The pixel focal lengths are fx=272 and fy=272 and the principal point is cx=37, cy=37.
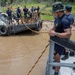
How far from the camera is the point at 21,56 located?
11.6 metres

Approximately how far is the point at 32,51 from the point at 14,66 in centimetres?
287

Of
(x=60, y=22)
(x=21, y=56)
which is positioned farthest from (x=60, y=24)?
(x=21, y=56)

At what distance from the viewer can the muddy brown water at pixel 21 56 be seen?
367 inches

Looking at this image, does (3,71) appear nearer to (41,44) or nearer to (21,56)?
(21,56)

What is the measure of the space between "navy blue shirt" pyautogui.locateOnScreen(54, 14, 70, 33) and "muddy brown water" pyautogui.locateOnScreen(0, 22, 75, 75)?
3624 millimetres

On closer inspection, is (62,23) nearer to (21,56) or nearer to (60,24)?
(60,24)

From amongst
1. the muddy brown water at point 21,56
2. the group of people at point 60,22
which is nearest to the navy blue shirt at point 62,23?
the group of people at point 60,22

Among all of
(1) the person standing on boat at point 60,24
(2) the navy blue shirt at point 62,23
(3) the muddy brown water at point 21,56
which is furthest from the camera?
(3) the muddy brown water at point 21,56

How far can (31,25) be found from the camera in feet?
59.0

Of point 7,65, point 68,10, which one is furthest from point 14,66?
point 68,10

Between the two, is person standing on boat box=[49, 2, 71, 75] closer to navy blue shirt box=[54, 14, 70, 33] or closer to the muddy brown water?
navy blue shirt box=[54, 14, 70, 33]

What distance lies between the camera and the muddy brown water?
933 centimetres

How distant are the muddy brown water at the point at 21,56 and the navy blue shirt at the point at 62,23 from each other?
3.62 metres

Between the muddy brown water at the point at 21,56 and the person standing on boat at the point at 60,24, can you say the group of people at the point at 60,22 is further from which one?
the muddy brown water at the point at 21,56
